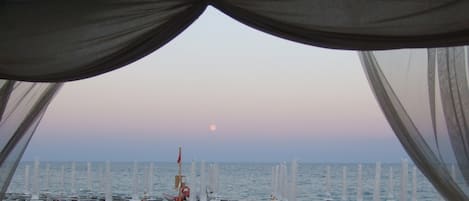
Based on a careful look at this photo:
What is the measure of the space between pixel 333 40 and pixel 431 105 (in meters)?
0.45

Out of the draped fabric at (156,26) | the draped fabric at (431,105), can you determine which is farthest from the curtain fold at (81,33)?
the draped fabric at (431,105)

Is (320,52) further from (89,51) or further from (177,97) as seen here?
(177,97)

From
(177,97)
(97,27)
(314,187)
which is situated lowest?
(314,187)

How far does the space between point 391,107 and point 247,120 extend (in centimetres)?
849

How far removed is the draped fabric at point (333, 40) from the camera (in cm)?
183

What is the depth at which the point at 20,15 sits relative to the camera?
2027 millimetres

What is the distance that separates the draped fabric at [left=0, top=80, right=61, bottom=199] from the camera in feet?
7.06

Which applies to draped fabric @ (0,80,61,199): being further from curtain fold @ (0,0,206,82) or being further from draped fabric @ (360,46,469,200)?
draped fabric @ (360,46,469,200)

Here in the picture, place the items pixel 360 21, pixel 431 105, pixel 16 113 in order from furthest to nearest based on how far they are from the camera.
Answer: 1. pixel 16 113
2. pixel 431 105
3. pixel 360 21

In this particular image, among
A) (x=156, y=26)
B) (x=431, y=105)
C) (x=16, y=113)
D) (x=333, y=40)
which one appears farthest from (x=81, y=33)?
(x=431, y=105)

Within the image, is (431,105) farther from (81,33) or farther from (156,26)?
(81,33)

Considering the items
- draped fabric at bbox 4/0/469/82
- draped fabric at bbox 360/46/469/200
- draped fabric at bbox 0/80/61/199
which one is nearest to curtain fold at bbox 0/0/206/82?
draped fabric at bbox 4/0/469/82

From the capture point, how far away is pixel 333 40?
6.08 feet

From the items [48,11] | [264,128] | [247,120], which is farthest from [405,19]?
[264,128]
